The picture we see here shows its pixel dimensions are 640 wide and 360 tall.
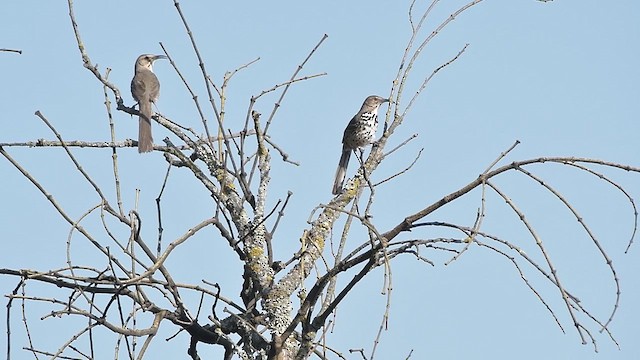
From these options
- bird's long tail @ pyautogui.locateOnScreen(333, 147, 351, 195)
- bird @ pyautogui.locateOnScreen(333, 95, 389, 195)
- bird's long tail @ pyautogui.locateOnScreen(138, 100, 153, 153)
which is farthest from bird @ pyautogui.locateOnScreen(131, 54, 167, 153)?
bird @ pyautogui.locateOnScreen(333, 95, 389, 195)

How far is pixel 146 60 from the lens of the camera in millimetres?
8523

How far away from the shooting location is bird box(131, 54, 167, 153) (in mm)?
5848

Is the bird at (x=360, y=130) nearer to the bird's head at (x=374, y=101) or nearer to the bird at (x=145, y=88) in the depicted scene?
the bird's head at (x=374, y=101)

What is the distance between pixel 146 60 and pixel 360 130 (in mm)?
2291

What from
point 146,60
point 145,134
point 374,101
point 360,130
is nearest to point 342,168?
point 360,130

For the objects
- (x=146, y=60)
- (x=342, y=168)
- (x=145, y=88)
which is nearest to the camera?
(x=342, y=168)

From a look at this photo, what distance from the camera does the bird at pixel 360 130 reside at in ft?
23.1

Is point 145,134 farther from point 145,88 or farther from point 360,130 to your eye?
point 360,130

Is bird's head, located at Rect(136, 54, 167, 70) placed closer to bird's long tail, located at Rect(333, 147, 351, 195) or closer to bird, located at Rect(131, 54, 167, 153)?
bird, located at Rect(131, 54, 167, 153)

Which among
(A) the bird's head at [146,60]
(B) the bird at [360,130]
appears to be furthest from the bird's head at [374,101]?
(A) the bird's head at [146,60]

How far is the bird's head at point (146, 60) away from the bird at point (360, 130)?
1.96m

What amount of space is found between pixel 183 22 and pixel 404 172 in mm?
1126

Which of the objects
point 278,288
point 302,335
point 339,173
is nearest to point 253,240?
point 278,288

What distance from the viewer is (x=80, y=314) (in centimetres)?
305
